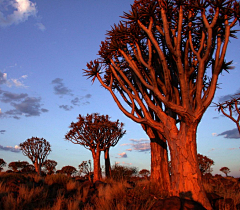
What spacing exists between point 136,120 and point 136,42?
3089mm

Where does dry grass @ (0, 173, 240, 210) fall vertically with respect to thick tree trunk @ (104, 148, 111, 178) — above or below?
below

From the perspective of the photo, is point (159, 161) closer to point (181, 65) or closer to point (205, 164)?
point (181, 65)

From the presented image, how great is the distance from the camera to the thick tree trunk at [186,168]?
6.61 m

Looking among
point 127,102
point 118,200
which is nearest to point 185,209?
point 118,200

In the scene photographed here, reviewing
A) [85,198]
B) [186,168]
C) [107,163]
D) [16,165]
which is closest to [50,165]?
[16,165]

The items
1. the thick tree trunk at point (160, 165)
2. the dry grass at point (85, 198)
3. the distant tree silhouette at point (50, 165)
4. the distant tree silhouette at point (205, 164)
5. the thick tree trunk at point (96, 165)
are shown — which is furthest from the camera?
the distant tree silhouette at point (50, 165)

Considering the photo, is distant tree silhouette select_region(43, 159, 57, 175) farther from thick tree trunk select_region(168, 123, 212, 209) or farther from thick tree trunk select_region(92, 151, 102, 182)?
thick tree trunk select_region(168, 123, 212, 209)

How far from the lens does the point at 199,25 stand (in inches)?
329

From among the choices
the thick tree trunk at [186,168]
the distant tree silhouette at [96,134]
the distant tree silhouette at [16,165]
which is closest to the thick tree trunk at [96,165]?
the distant tree silhouette at [96,134]

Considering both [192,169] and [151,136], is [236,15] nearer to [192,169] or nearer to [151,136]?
[192,169]

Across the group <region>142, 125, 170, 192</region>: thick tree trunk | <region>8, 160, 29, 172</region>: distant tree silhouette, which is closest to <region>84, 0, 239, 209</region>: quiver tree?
<region>142, 125, 170, 192</region>: thick tree trunk

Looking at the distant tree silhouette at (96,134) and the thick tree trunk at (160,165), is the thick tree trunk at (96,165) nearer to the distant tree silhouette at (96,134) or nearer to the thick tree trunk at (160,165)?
the distant tree silhouette at (96,134)

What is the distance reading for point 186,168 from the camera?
684cm

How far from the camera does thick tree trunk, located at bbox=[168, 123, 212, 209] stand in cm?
661
